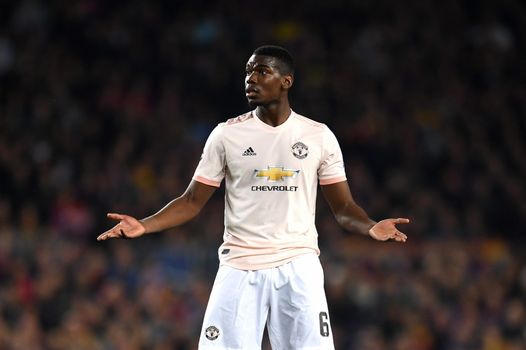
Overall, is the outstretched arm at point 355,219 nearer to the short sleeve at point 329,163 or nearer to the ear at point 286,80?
the short sleeve at point 329,163

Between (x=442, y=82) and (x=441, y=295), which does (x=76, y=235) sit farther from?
(x=442, y=82)

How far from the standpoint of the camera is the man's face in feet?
21.1

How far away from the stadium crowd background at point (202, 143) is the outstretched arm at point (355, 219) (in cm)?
491

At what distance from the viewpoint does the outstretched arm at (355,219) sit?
6.16 meters

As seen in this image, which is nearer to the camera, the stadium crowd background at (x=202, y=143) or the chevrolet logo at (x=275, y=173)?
the chevrolet logo at (x=275, y=173)

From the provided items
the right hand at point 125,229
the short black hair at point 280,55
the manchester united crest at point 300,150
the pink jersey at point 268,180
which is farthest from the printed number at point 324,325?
the short black hair at point 280,55

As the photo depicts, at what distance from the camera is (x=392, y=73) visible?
15.8m

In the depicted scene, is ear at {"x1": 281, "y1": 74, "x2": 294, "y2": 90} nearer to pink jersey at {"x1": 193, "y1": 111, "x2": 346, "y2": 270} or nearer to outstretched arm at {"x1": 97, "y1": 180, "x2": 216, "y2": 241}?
pink jersey at {"x1": 193, "y1": 111, "x2": 346, "y2": 270}

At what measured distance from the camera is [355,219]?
255 inches

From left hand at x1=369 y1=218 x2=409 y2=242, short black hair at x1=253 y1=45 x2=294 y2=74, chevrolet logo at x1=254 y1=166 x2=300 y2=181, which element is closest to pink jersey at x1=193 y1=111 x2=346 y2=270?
chevrolet logo at x1=254 y1=166 x2=300 y2=181

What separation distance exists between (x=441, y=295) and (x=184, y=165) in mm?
3588

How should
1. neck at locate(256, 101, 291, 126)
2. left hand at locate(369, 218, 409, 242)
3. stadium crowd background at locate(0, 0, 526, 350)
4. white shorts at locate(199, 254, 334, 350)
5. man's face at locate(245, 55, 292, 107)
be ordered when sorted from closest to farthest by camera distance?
left hand at locate(369, 218, 409, 242)
white shorts at locate(199, 254, 334, 350)
man's face at locate(245, 55, 292, 107)
neck at locate(256, 101, 291, 126)
stadium crowd background at locate(0, 0, 526, 350)

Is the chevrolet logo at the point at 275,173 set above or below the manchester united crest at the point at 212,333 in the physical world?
above

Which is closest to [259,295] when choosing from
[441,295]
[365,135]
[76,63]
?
[441,295]
